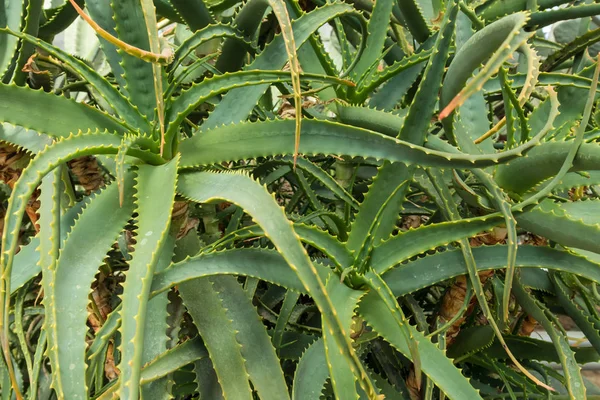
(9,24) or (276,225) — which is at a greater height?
(9,24)

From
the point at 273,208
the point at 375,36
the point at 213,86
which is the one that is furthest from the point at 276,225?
the point at 375,36

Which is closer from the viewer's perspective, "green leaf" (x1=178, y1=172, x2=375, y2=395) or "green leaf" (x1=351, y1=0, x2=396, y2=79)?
"green leaf" (x1=178, y1=172, x2=375, y2=395)

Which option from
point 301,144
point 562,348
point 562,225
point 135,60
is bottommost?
point 562,348

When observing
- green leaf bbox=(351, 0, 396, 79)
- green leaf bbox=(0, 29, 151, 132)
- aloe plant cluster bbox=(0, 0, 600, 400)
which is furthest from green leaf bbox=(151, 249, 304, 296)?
green leaf bbox=(351, 0, 396, 79)

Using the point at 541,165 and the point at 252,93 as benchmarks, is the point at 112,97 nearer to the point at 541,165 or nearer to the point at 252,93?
the point at 252,93

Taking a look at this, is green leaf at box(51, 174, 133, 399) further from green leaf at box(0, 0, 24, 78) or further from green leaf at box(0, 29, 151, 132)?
green leaf at box(0, 0, 24, 78)

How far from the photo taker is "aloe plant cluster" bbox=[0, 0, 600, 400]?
10.9 inches

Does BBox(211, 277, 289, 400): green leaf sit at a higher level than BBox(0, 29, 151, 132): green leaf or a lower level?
lower

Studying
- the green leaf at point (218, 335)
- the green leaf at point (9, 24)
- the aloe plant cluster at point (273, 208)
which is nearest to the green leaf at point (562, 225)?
the aloe plant cluster at point (273, 208)

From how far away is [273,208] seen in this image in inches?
10.8

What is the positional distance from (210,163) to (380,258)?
0.47 feet

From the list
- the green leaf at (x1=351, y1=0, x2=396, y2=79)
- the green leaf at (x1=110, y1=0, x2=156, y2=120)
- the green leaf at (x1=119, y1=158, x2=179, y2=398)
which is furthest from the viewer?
the green leaf at (x1=351, y1=0, x2=396, y2=79)

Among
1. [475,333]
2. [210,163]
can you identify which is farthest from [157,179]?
[475,333]

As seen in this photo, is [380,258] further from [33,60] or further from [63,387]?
[33,60]
